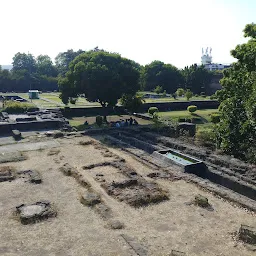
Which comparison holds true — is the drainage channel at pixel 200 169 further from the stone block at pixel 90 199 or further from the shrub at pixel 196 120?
the shrub at pixel 196 120

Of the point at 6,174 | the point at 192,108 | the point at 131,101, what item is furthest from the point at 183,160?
the point at 192,108

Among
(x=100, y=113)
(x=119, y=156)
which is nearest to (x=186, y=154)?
(x=119, y=156)

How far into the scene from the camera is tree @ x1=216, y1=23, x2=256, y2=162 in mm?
15125

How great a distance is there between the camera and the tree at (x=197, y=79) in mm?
51969

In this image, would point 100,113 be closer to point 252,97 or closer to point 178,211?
point 252,97

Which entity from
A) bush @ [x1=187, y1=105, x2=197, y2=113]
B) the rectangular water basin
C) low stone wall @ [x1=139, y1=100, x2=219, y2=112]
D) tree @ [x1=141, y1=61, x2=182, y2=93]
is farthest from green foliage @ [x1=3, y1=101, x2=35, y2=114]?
tree @ [x1=141, y1=61, x2=182, y2=93]

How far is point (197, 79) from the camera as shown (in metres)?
52.1

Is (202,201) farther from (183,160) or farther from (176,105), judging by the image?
(176,105)

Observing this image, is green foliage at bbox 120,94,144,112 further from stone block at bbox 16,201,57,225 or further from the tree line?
the tree line

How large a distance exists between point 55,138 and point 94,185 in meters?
9.24

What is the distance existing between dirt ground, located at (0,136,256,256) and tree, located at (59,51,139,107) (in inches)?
463

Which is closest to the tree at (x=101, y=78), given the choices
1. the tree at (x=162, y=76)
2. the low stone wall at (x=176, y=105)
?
the low stone wall at (x=176, y=105)

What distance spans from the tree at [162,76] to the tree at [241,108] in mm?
34960

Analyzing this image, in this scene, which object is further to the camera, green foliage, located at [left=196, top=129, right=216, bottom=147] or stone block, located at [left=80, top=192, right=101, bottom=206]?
green foliage, located at [left=196, top=129, right=216, bottom=147]
